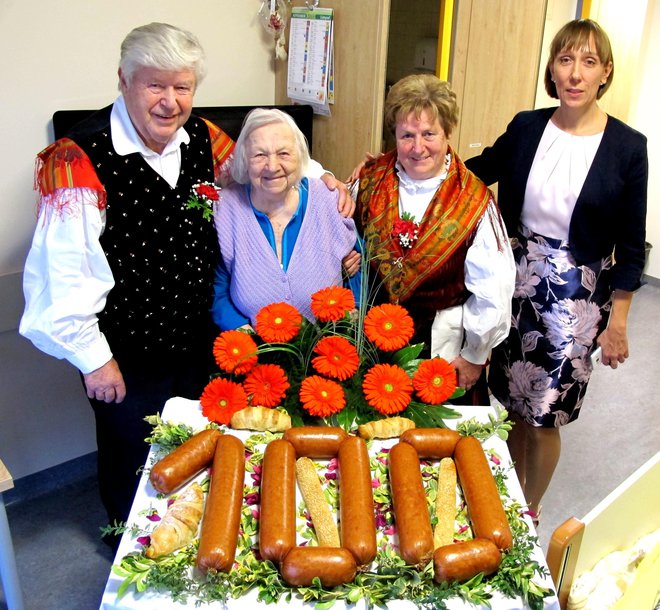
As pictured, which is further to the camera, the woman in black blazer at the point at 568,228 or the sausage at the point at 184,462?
the woman in black blazer at the point at 568,228

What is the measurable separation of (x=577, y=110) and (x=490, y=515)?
3.87 feet

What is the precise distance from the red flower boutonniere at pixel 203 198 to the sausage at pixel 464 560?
101 centimetres

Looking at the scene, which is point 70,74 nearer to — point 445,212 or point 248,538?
point 445,212

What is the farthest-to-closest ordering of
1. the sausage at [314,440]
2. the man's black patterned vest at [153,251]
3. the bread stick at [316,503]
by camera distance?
the man's black patterned vest at [153,251]
the sausage at [314,440]
the bread stick at [316,503]

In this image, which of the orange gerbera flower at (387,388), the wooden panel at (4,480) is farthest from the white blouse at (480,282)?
the wooden panel at (4,480)

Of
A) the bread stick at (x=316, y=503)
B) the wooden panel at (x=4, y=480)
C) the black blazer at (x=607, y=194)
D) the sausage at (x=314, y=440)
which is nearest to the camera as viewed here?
the bread stick at (x=316, y=503)

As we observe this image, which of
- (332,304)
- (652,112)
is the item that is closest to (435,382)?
(332,304)

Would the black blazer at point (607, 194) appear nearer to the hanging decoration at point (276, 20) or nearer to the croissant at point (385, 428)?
the croissant at point (385, 428)

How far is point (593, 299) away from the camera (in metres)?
1.94

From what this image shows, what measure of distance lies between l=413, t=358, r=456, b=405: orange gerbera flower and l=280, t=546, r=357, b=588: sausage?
0.51 meters

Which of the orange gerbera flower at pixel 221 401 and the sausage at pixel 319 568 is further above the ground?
the orange gerbera flower at pixel 221 401

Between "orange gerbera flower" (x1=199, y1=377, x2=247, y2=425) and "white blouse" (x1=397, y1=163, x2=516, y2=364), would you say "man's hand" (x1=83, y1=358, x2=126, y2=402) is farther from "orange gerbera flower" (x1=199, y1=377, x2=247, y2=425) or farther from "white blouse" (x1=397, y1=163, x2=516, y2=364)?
"white blouse" (x1=397, y1=163, x2=516, y2=364)

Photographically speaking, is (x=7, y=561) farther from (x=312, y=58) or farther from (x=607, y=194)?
(x=312, y=58)

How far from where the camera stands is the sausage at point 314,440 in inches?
54.2
